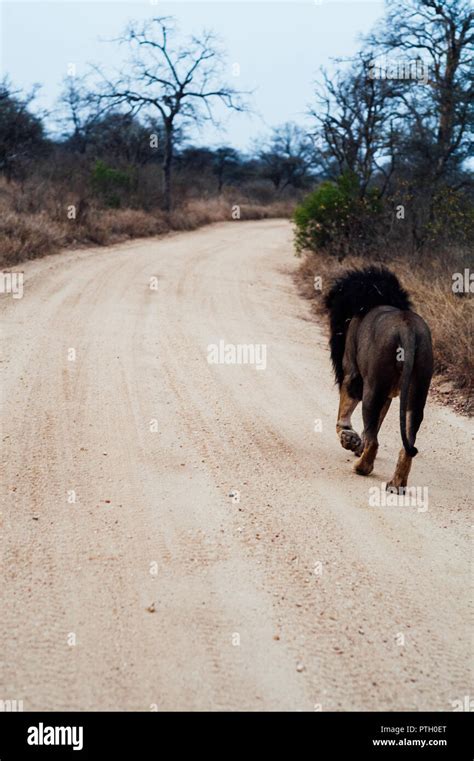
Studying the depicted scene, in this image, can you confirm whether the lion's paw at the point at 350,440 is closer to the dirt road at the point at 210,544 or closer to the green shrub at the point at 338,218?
the dirt road at the point at 210,544

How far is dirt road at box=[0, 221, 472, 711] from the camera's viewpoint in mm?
2869

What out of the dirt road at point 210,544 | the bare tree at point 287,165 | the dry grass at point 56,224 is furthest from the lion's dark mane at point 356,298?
the bare tree at point 287,165

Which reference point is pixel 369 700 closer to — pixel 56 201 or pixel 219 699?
pixel 219 699

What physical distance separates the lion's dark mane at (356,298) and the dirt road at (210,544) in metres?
0.91

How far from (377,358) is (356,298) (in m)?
0.86

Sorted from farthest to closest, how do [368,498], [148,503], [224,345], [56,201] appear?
[56,201], [224,345], [368,498], [148,503]

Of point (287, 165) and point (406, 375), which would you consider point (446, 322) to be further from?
point (287, 165)

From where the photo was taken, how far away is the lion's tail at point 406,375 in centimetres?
450

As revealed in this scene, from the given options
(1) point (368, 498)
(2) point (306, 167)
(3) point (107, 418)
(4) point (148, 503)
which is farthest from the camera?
(2) point (306, 167)

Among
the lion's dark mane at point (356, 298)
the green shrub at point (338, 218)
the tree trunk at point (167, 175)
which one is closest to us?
the lion's dark mane at point (356, 298)

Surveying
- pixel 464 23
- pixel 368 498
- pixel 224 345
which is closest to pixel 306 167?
pixel 464 23

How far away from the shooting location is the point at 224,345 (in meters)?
8.67

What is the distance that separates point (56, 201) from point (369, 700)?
1780 centimetres
